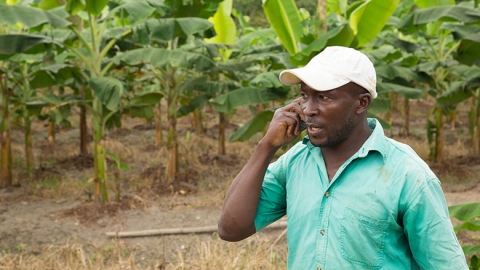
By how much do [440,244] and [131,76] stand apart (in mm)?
9444

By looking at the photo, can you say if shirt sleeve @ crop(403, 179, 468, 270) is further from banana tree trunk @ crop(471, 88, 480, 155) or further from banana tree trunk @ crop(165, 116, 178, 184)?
banana tree trunk @ crop(471, 88, 480, 155)

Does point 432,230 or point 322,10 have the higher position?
point 322,10

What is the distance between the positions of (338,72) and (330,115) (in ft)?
0.52

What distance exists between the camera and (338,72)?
204cm

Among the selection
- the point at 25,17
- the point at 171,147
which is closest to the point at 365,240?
the point at 25,17

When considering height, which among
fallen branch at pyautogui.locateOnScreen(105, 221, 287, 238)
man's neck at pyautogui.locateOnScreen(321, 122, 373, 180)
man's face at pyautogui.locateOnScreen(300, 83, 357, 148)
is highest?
man's face at pyautogui.locateOnScreen(300, 83, 357, 148)

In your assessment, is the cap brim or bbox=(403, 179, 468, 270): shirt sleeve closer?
bbox=(403, 179, 468, 270): shirt sleeve

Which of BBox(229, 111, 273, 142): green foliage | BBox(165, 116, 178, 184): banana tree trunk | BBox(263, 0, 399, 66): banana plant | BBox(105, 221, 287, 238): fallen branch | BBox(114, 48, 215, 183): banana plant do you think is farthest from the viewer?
BBox(165, 116, 178, 184): banana tree trunk

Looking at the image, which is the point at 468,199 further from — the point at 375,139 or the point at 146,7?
the point at 375,139

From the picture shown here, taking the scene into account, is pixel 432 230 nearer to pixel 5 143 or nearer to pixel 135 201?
pixel 135 201

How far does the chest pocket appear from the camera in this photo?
6.41 ft

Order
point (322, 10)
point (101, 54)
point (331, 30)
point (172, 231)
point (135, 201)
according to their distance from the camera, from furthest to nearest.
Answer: point (135, 201), point (101, 54), point (322, 10), point (172, 231), point (331, 30)

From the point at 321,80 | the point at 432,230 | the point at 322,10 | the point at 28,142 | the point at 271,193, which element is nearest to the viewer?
the point at 432,230

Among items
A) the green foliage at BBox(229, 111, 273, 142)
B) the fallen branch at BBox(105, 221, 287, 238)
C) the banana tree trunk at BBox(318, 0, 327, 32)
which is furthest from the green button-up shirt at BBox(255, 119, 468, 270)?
the green foliage at BBox(229, 111, 273, 142)
